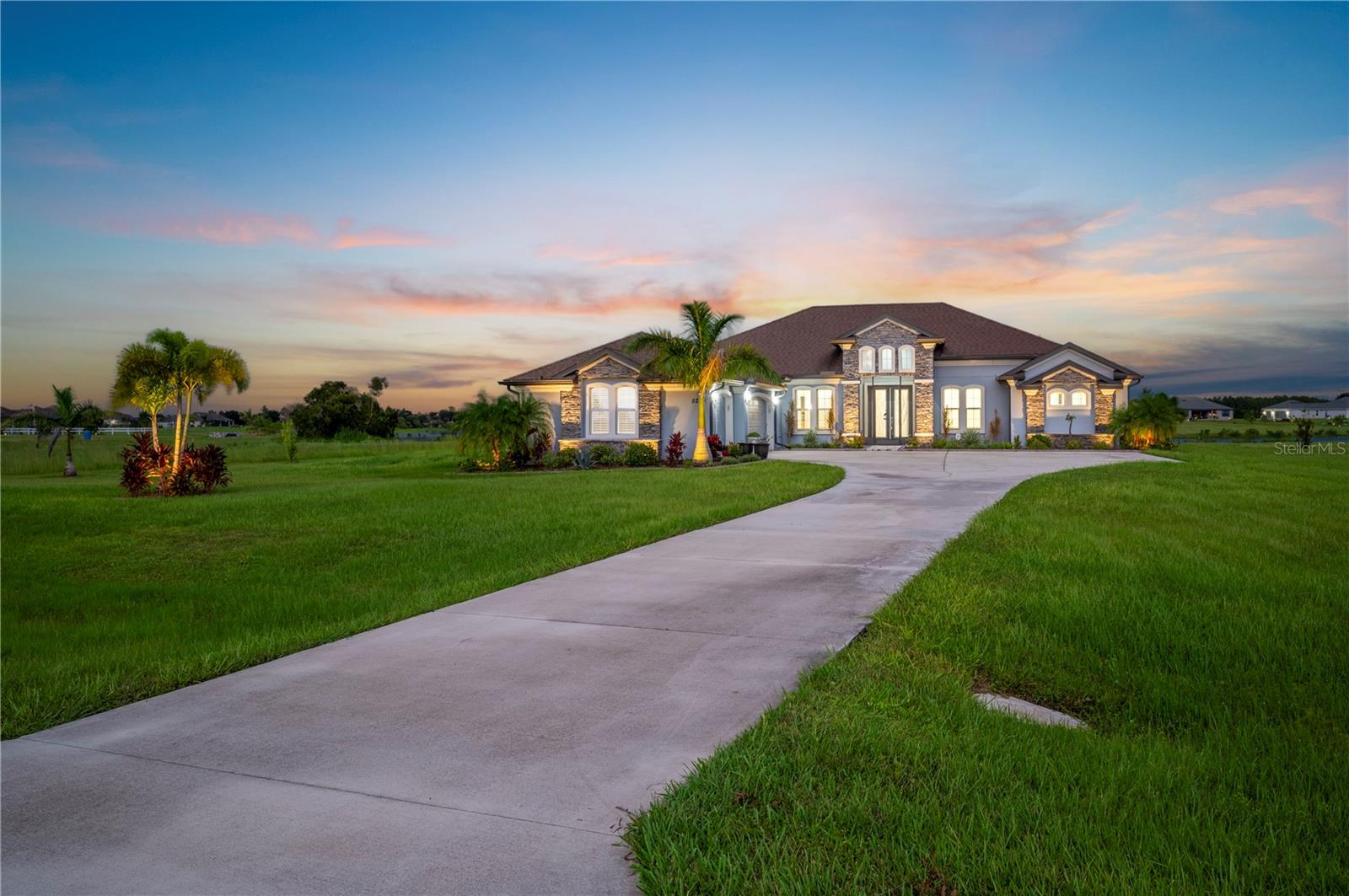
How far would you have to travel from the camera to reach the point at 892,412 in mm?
34406

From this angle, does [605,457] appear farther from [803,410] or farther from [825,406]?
[825,406]

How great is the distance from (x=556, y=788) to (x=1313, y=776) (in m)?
3.35

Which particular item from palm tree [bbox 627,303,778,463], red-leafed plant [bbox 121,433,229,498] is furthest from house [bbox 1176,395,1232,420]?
red-leafed plant [bbox 121,433,229,498]

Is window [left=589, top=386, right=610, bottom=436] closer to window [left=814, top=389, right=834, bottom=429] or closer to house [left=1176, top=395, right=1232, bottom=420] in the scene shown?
window [left=814, top=389, right=834, bottom=429]

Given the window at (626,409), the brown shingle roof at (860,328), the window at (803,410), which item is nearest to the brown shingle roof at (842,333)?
the brown shingle roof at (860,328)

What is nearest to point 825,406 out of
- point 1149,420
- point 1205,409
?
point 1149,420

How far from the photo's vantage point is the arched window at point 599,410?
29.3 m

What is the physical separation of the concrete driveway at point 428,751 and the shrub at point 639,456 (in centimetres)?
2001

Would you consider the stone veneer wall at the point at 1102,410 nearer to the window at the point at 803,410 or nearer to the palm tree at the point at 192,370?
the window at the point at 803,410

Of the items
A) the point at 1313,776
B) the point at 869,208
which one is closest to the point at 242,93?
the point at 869,208

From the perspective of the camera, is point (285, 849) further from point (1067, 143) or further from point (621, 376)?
point (621, 376)

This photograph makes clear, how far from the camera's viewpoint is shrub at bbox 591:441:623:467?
27375mm

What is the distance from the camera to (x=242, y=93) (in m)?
17.7

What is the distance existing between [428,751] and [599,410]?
25990mm
